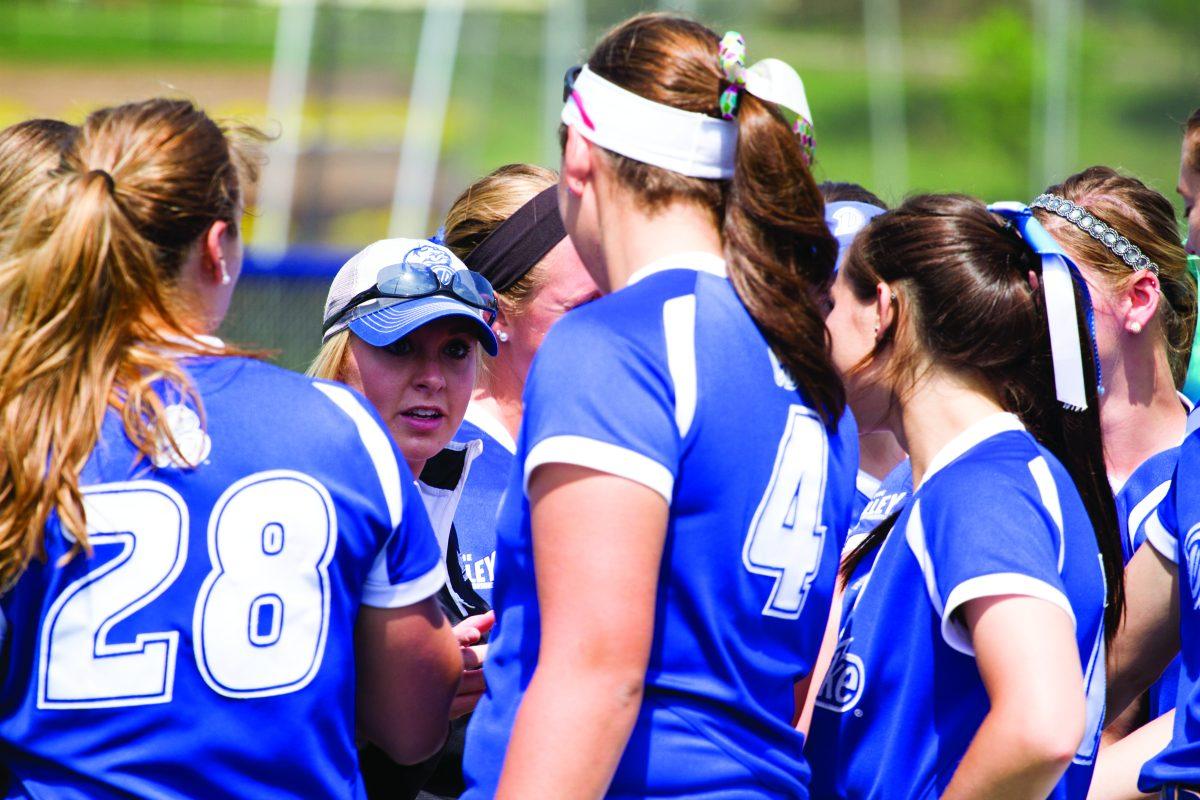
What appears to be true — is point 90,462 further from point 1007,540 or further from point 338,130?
point 338,130

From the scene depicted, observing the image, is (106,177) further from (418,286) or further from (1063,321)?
(1063,321)

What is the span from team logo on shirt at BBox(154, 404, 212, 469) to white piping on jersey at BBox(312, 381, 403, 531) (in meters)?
0.18

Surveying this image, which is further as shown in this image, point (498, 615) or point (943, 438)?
point (943, 438)

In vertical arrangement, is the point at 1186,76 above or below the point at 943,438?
above

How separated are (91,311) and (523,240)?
1.44m

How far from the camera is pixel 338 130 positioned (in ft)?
94.5

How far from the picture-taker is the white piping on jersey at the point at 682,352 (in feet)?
6.01

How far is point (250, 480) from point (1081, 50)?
28739 millimetres

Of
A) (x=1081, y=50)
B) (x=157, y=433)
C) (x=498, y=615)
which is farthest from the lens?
(x=1081, y=50)

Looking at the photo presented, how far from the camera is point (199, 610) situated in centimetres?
184

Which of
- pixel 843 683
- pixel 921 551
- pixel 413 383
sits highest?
pixel 413 383

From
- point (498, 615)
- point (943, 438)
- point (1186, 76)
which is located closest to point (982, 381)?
point (943, 438)

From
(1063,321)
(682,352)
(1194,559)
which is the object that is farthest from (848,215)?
(682,352)

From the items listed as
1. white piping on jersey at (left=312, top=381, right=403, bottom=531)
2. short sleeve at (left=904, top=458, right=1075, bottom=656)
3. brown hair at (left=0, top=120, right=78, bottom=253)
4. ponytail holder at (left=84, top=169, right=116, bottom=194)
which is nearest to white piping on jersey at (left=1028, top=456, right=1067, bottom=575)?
short sleeve at (left=904, top=458, right=1075, bottom=656)
